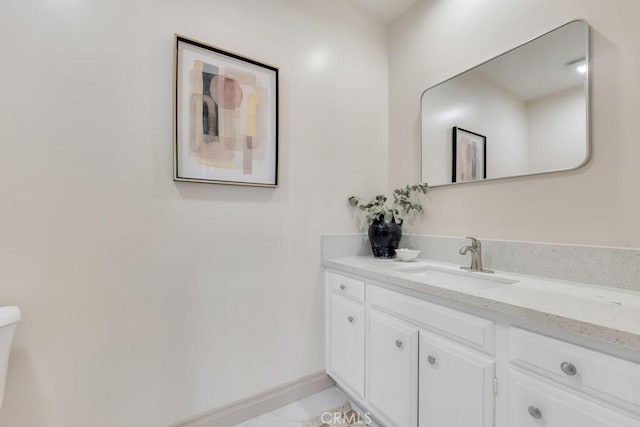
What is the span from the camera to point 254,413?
1.50 m

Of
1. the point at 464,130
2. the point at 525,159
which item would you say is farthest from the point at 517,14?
the point at 525,159

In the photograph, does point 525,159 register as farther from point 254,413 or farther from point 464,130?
point 254,413

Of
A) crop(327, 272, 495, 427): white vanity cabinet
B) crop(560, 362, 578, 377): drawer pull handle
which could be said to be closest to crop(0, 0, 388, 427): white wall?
crop(327, 272, 495, 427): white vanity cabinet

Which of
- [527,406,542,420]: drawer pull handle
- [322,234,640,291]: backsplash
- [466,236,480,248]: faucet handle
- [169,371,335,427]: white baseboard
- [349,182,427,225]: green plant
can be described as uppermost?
[349,182,427,225]: green plant

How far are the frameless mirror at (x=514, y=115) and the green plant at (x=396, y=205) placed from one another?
0.13 meters

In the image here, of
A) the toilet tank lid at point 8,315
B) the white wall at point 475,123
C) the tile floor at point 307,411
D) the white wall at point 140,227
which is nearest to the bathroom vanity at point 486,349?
the tile floor at point 307,411

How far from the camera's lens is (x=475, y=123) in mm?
1563

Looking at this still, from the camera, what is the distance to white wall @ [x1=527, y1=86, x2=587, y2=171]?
1.17 meters

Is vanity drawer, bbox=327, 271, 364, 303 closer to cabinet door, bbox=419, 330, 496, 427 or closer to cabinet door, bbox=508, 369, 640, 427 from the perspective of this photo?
cabinet door, bbox=419, 330, 496, 427

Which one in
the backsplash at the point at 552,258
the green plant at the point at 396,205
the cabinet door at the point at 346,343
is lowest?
the cabinet door at the point at 346,343

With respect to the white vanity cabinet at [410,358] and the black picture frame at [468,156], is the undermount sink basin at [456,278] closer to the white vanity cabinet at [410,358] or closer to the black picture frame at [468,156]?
the white vanity cabinet at [410,358]

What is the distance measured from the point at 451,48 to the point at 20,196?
2236mm

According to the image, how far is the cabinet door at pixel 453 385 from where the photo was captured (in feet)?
3.03

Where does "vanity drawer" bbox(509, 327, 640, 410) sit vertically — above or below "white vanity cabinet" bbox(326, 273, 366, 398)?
above
